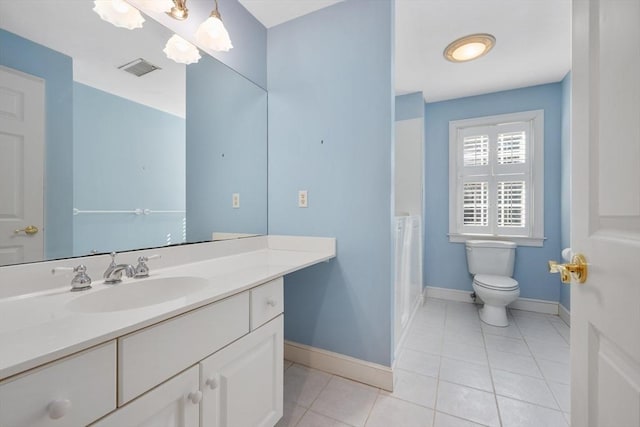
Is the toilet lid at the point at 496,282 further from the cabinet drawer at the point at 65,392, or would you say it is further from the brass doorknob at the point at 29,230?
the brass doorknob at the point at 29,230

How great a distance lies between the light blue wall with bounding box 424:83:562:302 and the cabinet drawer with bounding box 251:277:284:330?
8.46ft

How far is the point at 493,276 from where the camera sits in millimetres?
2672

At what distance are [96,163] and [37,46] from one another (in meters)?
0.41

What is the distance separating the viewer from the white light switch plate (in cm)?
179

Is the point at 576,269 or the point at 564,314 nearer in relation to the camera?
the point at 576,269

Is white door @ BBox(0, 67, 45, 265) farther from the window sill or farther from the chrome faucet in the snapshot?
the window sill

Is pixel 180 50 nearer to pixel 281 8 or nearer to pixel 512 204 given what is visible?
pixel 281 8

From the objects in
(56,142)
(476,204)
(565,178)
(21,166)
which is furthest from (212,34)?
(565,178)

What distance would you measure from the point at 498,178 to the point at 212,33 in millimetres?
3001

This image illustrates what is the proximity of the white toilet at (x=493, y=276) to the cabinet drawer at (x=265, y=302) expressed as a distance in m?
2.15

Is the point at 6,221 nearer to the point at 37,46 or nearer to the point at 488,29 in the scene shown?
the point at 37,46

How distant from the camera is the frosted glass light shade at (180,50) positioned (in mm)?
1343

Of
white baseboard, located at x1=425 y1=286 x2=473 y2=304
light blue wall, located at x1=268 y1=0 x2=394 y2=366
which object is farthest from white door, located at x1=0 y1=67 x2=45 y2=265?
white baseboard, located at x1=425 y1=286 x2=473 y2=304

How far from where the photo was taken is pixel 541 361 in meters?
1.85
